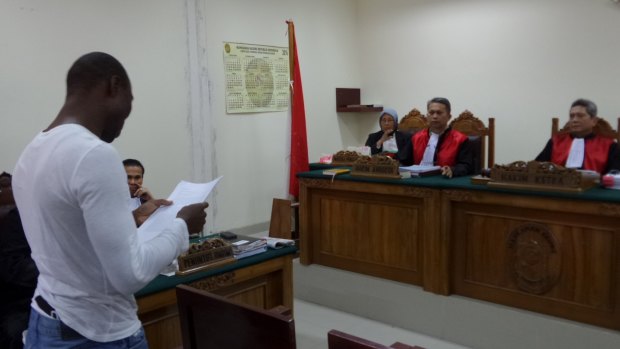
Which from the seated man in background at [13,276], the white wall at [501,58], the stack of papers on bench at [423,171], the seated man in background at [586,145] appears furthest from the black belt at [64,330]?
the white wall at [501,58]

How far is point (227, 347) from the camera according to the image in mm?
1185

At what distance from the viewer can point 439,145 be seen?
3.66 metres

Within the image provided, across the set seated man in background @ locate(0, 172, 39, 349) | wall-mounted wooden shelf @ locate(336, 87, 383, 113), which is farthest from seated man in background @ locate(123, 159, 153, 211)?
wall-mounted wooden shelf @ locate(336, 87, 383, 113)

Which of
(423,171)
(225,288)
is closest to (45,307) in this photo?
(225,288)

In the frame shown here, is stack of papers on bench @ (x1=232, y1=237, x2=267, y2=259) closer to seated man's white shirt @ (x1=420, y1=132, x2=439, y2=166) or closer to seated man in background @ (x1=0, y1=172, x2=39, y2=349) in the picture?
seated man in background @ (x1=0, y1=172, x2=39, y2=349)

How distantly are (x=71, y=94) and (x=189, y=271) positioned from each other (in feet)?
3.50

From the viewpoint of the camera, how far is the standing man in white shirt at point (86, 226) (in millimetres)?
937

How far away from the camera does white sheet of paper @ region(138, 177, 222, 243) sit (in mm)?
1213

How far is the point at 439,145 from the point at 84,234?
3.02m

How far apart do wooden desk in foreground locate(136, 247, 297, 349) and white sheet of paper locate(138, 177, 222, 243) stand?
0.56 meters

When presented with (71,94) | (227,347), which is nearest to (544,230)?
(227,347)

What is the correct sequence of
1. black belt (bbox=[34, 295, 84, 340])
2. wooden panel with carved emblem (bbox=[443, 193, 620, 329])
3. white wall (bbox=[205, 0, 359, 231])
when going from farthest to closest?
white wall (bbox=[205, 0, 359, 231]), wooden panel with carved emblem (bbox=[443, 193, 620, 329]), black belt (bbox=[34, 295, 84, 340])

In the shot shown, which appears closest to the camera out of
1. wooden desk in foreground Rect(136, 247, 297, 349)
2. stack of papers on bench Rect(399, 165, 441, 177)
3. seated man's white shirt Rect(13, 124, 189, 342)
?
seated man's white shirt Rect(13, 124, 189, 342)

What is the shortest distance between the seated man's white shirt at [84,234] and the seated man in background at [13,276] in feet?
4.02
